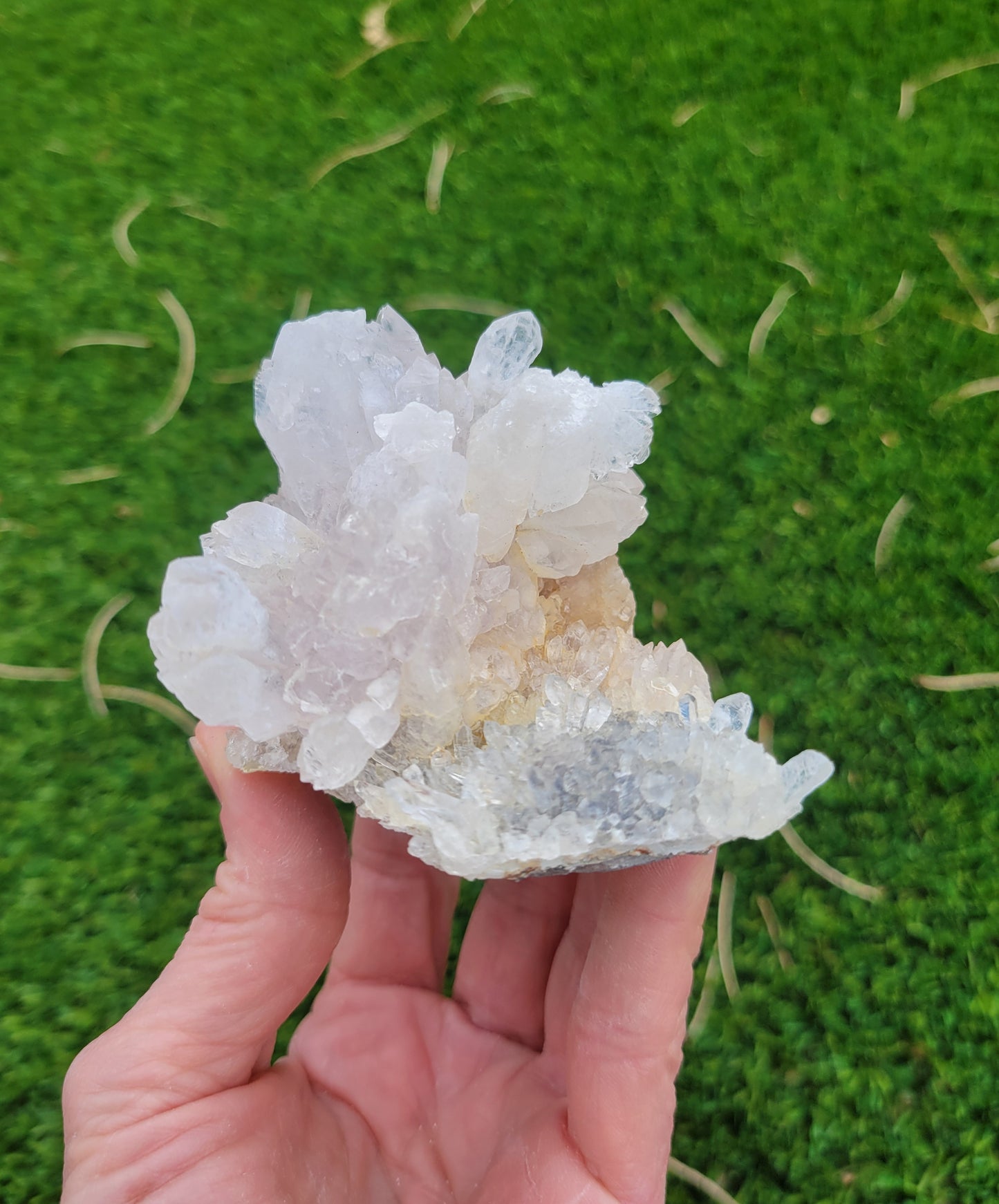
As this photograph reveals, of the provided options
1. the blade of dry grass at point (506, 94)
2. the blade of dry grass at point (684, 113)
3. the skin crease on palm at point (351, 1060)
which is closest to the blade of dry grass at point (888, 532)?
the skin crease on palm at point (351, 1060)

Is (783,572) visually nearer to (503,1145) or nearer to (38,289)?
(503,1145)

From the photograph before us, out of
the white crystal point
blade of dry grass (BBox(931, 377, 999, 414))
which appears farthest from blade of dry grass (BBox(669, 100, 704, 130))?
the white crystal point

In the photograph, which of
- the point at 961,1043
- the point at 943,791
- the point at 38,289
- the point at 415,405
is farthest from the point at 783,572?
the point at 38,289

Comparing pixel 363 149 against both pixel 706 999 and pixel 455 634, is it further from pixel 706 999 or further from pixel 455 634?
pixel 706 999

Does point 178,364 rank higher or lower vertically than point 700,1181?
higher

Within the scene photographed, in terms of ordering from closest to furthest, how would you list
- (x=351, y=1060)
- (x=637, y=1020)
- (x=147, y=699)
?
1. (x=637, y=1020)
2. (x=351, y=1060)
3. (x=147, y=699)

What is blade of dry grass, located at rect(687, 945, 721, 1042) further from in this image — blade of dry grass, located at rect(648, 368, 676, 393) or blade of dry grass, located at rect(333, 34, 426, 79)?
blade of dry grass, located at rect(333, 34, 426, 79)

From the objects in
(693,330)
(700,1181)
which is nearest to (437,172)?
(693,330)
